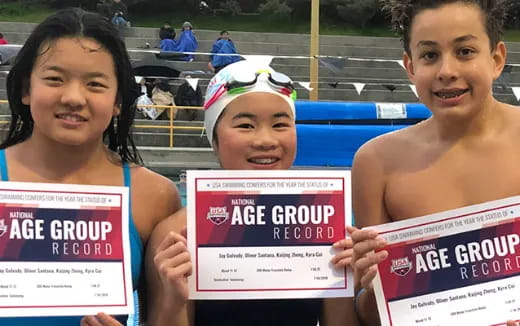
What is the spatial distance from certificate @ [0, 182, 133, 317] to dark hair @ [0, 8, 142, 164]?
0.99 feet

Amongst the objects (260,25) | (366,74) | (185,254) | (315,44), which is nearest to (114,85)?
(185,254)

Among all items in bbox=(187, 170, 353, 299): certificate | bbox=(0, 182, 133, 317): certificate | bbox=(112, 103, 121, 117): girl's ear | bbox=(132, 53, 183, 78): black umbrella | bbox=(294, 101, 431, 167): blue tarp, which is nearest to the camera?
bbox=(0, 182, 133, 317): certificate

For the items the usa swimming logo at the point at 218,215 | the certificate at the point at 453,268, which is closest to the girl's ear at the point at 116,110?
the usa swimming logo at the point at 218,215

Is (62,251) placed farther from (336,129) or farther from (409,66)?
(336,129)

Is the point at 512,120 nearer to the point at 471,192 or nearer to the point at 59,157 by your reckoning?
the point at 471,192

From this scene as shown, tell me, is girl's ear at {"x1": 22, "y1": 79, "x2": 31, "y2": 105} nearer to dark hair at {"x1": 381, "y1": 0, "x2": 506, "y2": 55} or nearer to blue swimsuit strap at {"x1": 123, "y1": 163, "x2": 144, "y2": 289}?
blue swimsuit strap at {"x1": 123, "y1": 163, "x2": 144, "y2": 289}

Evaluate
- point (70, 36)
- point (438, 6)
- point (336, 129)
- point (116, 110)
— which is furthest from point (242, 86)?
point (336, 129)

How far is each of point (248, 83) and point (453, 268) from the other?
84cm

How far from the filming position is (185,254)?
178cm

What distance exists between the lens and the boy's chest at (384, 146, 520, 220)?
200 cm

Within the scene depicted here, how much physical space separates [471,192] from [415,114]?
672 cm

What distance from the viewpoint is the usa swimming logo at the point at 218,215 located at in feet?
6.07

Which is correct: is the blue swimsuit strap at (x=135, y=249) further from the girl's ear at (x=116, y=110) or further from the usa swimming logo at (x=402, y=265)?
the usa swimming logo at (x=402, y=265)

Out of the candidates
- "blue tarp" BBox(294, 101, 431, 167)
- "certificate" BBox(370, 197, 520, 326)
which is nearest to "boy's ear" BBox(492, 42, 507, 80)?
"certificate" BBox(370, 197, 520, 326)
